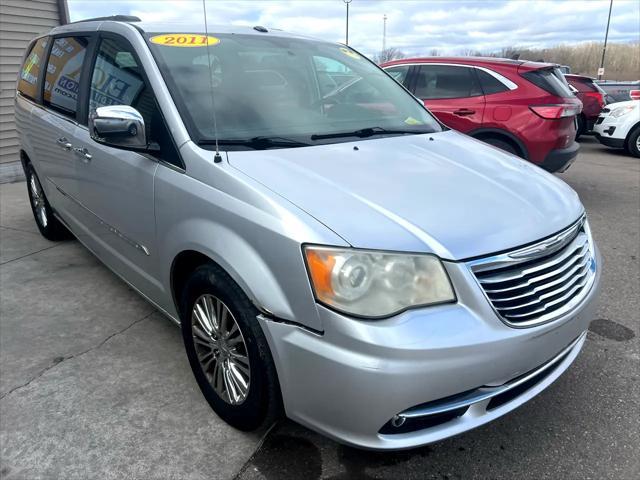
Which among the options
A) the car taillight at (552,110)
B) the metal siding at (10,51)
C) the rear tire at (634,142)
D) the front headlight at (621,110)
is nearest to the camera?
the car taillight at (552,110)

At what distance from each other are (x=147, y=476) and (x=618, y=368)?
2.48 m

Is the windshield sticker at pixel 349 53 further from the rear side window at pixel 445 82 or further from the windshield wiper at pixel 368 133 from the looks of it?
the rear side window at pixel 445 82

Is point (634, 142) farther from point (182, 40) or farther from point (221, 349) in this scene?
point (221, 349)

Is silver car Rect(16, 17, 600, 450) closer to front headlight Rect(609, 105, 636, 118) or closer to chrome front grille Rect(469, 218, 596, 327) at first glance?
chrome front grille Rect(469, 218, 596, 327)

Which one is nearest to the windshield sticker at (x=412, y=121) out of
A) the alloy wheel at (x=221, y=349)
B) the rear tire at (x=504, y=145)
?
the alloy wheel at (x=221, y=349)

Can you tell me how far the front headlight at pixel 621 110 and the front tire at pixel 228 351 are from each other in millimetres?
10264

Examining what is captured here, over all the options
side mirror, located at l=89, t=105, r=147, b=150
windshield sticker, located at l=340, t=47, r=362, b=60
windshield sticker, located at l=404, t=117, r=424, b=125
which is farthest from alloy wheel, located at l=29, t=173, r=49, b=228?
windshield sticker, located at l=404, t=117, r=424, b=125

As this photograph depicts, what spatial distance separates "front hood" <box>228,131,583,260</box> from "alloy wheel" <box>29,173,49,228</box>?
3.19 metres

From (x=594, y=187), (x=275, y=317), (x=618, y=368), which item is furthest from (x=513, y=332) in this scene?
(x=594, y=187)

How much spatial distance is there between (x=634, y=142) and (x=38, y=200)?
407 inches

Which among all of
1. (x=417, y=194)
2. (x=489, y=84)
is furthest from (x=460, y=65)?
(x=417, y=194)

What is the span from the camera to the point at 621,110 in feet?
32.7

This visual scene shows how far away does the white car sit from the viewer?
988 centimetres

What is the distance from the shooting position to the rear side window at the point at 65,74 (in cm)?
346
